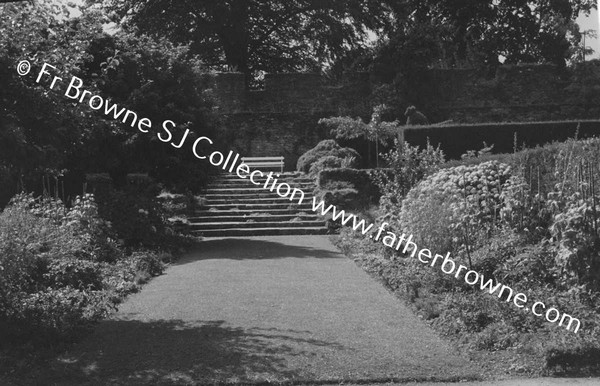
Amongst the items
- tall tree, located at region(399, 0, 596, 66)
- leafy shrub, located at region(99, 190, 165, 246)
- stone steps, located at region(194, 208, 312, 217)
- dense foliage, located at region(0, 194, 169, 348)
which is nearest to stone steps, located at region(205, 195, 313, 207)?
stone steps, located at region(194, 208, 312, 217)

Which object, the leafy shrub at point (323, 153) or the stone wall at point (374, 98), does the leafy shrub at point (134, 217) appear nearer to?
the leafy shrub at point (323, 153)

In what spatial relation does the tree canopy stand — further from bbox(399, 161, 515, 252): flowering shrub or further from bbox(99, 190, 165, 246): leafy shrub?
bbox(399, 161, 515, 252): flowering shrub

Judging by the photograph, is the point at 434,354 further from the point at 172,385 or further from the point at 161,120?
the point at 161,120

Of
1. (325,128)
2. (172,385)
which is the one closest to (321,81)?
(325,128)

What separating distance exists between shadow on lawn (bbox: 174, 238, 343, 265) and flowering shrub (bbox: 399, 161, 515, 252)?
324cm

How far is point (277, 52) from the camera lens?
33.2 m

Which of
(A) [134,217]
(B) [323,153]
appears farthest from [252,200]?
(A) [134,217]

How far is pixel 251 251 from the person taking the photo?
53.2 feet

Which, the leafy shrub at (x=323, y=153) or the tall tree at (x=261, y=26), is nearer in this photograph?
the leafy shrub at (x=323, y=153)

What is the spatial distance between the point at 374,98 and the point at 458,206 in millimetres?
17255

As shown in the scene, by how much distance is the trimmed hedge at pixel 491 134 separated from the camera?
22.4 m

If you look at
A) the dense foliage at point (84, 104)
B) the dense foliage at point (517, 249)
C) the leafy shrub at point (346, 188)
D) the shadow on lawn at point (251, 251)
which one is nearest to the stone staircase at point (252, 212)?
the leafy shrub at point (346, 188)

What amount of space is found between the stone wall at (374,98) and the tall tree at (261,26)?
3397 mm

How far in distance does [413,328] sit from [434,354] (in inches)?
46.3
